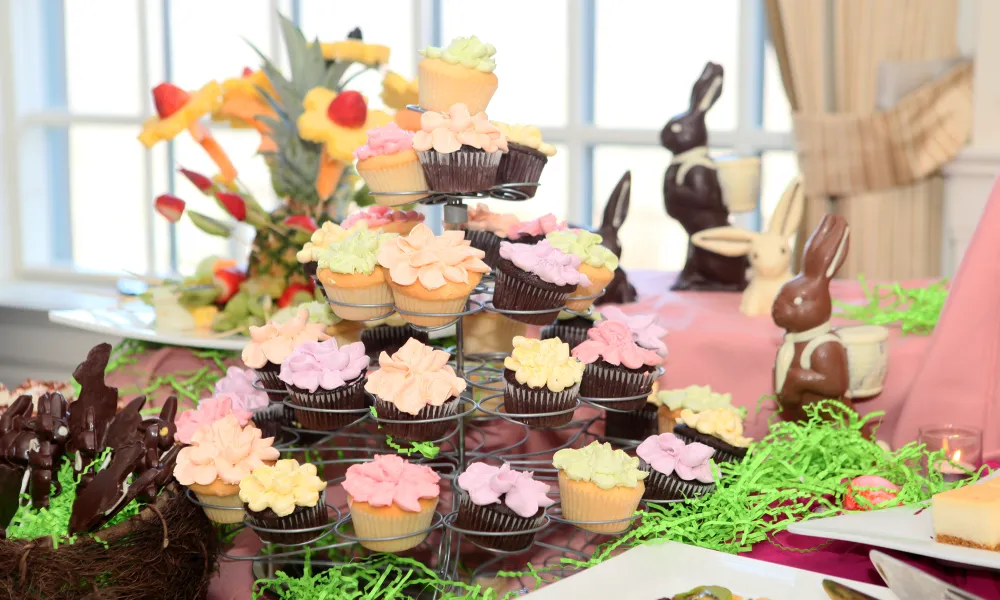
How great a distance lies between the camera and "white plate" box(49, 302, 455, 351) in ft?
4.74

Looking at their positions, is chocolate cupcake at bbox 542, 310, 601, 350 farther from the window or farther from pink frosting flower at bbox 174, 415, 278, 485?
the window

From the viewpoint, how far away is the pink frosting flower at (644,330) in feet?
3.78

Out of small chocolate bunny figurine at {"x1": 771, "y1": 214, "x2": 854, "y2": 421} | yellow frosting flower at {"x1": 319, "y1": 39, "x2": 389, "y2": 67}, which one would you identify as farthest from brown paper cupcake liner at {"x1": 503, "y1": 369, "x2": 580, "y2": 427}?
yellow frosting flower at {"x1": 319, "y1": 39, "x2": 389, "y2": 67}

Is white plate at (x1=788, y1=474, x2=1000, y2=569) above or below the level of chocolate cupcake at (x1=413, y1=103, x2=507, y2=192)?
below

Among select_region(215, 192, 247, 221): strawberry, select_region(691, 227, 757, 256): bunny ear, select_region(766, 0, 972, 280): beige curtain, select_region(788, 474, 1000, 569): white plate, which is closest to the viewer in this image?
select_region(788, 474, 1000, 569): white plate

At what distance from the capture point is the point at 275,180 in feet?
5.22

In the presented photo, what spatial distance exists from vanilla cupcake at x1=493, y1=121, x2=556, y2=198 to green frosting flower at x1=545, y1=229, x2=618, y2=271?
62 mm

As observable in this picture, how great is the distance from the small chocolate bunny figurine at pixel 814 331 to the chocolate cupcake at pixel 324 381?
→ 1.69 feet

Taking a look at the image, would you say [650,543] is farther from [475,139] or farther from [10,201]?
[10,201]

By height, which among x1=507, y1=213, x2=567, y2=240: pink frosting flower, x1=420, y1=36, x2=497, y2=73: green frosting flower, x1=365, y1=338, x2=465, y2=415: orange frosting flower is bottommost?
x1=365, y1=338, x2=465, y2=415: orange frosting flower

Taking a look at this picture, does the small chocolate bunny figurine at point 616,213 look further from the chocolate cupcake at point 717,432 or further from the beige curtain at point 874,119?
the beige curtain at point 874,119

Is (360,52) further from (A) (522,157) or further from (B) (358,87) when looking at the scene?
(B) (358,87)

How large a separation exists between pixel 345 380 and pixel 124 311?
2.56ft

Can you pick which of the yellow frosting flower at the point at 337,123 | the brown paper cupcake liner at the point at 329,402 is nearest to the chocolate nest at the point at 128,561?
the brown paper cupcake liner at the point at 329,402
